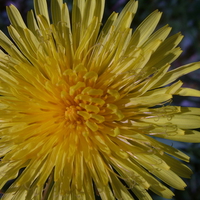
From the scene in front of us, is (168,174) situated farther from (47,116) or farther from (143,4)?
(143,4)

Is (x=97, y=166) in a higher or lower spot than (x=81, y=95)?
lower

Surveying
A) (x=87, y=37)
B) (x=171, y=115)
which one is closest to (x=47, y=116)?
(x=87, y=37)

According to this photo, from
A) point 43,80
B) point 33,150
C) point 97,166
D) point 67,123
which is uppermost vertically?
point 43,80

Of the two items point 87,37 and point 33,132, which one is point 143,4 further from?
point 33,132

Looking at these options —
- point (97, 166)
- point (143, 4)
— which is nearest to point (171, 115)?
point (97, 166)

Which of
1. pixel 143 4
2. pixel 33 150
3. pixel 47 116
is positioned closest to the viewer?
pixel 33 150

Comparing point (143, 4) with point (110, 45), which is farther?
point (143, 4)

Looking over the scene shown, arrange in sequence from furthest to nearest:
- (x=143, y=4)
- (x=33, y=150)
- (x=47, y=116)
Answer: (x=143, y=4)
(x=47, y=116)
(x=33, y=150)
